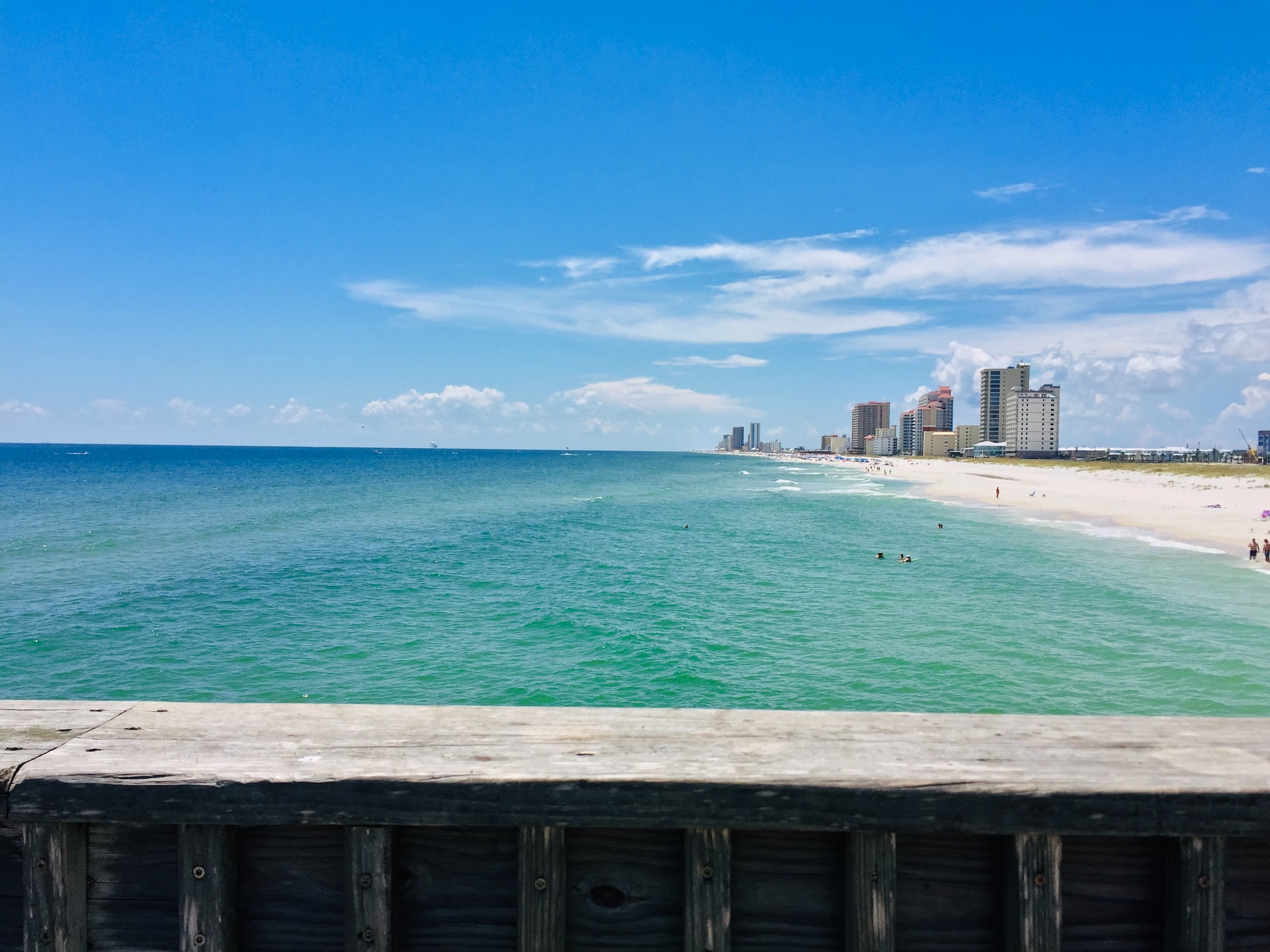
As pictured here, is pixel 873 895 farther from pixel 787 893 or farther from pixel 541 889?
pixel 541 889

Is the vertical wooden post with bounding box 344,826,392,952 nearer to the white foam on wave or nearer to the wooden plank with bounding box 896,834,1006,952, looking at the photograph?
the wooden plank with bounding box 896,834,1006,952

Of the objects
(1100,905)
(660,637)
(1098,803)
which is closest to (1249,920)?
(1100,905)

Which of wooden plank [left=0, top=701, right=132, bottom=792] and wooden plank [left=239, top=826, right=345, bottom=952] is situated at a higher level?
wooden plank [left=0, top=701, right=132, bottom=792]

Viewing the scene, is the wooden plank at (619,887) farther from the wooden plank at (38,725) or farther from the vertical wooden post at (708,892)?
the wooden plank at (38,725)

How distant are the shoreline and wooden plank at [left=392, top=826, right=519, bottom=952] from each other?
41270 millimetres

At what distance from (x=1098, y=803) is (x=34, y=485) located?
439 feet

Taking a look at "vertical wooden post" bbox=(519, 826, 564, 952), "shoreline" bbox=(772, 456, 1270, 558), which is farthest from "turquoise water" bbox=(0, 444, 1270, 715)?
"vertical wooden post" bbox=(519, 826, 564, 952)

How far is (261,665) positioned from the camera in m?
19.4

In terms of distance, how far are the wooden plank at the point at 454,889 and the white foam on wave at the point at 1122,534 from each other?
44557 mm

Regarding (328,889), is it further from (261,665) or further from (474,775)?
(261,665)

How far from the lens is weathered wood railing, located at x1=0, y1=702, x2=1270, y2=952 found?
205cm

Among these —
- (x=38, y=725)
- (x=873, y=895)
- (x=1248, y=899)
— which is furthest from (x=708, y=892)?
(x=38, y=725)

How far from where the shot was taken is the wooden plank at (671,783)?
2.05 metres

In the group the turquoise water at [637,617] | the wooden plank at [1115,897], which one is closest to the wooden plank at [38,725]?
the wooden plank at [1115,897]
